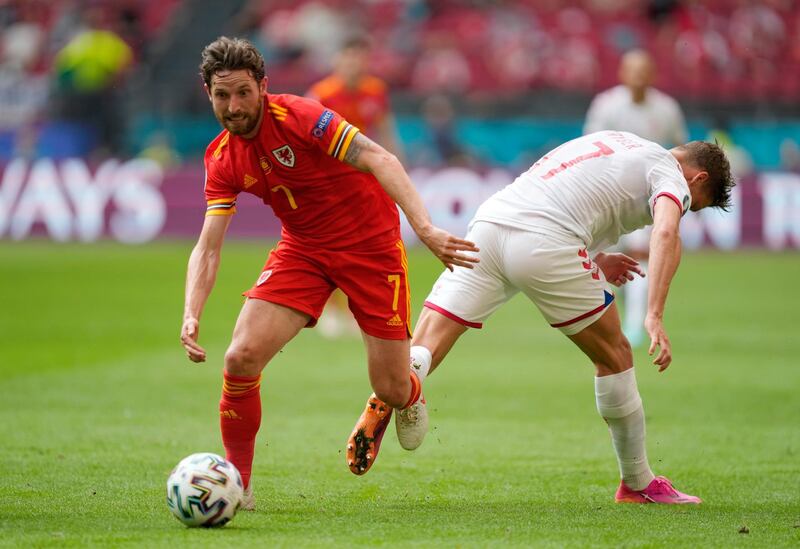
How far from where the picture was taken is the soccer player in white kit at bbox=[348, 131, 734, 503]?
245 inches

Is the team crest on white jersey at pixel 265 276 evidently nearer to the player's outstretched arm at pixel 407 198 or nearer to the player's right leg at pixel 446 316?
the player's outstretched arm at pixel 407 198

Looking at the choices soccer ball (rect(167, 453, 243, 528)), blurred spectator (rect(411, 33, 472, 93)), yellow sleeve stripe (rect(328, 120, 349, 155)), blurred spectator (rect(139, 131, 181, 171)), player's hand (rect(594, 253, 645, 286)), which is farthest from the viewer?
blurred spectator (rect(411, 33, 472, 93))

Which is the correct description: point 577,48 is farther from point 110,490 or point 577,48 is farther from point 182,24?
point 110,490

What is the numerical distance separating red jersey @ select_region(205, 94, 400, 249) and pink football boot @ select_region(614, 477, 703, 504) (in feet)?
5.89

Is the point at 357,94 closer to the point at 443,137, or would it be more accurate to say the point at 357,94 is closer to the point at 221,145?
the point at 221,145

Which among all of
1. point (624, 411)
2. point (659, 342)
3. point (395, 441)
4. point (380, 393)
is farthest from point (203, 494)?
point (395, 441)

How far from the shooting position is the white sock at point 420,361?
6.49m

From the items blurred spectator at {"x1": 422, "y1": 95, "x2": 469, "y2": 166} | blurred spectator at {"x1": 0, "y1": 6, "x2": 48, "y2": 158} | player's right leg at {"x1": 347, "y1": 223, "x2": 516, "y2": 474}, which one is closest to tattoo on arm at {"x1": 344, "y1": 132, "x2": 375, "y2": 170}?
player's right leg at {"x1": 347, "y1": 223, "x2": 516, "y2": 474}

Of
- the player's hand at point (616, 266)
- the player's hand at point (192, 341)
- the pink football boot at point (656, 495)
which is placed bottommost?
the pink football boot at point (656, 495)

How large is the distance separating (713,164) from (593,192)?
61cm

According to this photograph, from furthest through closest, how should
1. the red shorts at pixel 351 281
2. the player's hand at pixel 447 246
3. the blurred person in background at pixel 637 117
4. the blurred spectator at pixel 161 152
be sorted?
the blurred spectator at pixel 161 152 → the blurred person in background at pixel 637 117 → the red shorts at pixel 351 281 → the player's hand at pixel 447 246

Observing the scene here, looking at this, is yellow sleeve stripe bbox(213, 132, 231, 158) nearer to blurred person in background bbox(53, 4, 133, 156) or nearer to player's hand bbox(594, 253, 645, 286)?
player's hand bbox(594, 253, 645, 286)

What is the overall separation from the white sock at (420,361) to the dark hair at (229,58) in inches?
67.2

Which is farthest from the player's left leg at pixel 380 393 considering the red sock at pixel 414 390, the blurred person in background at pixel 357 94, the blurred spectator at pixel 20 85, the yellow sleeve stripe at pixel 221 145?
the blurred spectator at pixel 20 85
